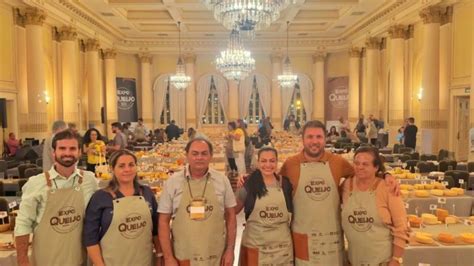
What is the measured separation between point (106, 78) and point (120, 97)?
6.82ft

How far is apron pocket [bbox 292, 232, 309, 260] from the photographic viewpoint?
3506 mm

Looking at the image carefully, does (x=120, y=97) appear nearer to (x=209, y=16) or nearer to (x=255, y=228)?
(x=209, y=16)

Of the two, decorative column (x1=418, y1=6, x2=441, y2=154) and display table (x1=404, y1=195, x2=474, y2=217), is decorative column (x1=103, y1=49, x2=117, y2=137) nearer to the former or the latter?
decorative column (x1=418, y1=6, x2=441, y2=154)

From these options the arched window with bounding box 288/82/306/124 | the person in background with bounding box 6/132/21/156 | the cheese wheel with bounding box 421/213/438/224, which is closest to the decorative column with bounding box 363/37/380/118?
the arched window with bounding box 288/82/306/124

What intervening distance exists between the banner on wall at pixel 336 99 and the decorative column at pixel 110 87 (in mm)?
11465

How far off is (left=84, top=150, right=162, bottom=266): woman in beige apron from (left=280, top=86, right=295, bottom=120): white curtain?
23695mm

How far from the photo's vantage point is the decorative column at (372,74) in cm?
2127

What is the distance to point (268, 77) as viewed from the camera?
2673 centimetres

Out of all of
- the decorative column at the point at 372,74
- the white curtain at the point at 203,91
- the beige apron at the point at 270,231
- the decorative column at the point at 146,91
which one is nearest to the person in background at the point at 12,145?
the beige apron at the point at 270,231

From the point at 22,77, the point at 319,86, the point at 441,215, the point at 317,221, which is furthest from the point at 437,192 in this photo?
the point at 319,86

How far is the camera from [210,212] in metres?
3.35

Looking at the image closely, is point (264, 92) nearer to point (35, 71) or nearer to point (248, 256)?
point (35, 71)

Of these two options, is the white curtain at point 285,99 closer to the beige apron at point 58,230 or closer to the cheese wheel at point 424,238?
the cheese wheel at point 424,238

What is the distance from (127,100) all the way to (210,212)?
23.4m
